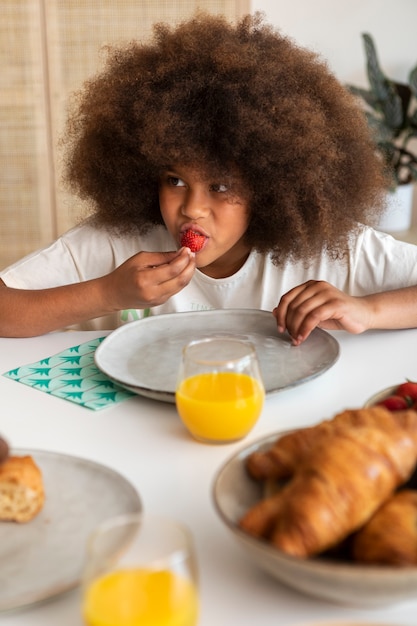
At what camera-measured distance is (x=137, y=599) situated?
0.52 metres

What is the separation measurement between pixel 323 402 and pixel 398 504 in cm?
42

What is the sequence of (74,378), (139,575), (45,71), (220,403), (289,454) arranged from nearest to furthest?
(139,575) → (289,454) → (220,403) → (74,378) → (45,71)

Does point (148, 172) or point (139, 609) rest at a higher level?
point (148, 172)

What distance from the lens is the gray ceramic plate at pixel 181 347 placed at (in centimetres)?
108

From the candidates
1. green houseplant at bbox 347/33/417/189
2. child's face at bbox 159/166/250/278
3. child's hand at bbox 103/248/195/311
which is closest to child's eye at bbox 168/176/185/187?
child's face at bbox 159/166/250/278

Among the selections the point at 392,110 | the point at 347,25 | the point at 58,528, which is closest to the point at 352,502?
the point at 58,528

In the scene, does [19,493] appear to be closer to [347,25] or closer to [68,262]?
[68,262]

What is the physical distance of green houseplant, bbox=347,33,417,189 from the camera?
10.00 ft

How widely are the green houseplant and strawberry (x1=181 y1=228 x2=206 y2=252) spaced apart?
1.81 m

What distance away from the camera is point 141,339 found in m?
1.26

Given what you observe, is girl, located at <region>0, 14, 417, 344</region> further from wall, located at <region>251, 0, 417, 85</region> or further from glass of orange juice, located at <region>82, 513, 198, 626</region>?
wall, located at <region>251, 0, 417, 85</region>

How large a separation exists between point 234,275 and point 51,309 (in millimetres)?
396

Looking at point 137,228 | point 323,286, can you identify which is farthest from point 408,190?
point 323,286

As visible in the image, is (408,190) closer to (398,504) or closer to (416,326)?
(416,326)
